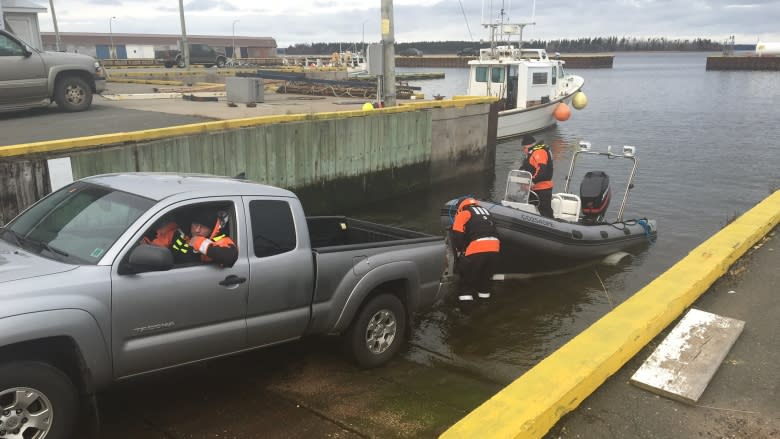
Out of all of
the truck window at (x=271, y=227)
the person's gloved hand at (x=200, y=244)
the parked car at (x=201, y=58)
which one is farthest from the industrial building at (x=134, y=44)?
the person's gloved hand at (x=200, y=244)

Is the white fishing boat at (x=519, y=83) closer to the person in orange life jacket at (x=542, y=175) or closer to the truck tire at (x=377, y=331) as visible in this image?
the person in orange life jacket at (x=542, y=175)

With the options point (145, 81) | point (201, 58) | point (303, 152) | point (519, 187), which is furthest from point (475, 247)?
point (201, 58)

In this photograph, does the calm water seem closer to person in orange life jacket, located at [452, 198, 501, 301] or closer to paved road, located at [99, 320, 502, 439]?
person in orange life jacket, located at [452, 198, 501, 301]

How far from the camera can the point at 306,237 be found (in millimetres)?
5125

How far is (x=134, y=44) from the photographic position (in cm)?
8519

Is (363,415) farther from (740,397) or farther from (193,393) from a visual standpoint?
(740,397)

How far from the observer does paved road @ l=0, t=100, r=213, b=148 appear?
11211 millimetres

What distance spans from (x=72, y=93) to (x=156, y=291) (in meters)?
11.9

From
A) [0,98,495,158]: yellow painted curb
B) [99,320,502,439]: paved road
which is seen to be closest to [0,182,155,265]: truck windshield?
[99,320,502,439]: paved road

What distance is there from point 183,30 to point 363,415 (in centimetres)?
3199

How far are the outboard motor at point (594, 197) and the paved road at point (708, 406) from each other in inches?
228

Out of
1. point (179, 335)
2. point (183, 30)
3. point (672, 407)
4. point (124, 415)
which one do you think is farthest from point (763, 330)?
point (183, 30)

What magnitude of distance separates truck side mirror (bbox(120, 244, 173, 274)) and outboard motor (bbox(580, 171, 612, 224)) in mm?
8393

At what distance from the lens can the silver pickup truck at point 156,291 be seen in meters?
3.64
